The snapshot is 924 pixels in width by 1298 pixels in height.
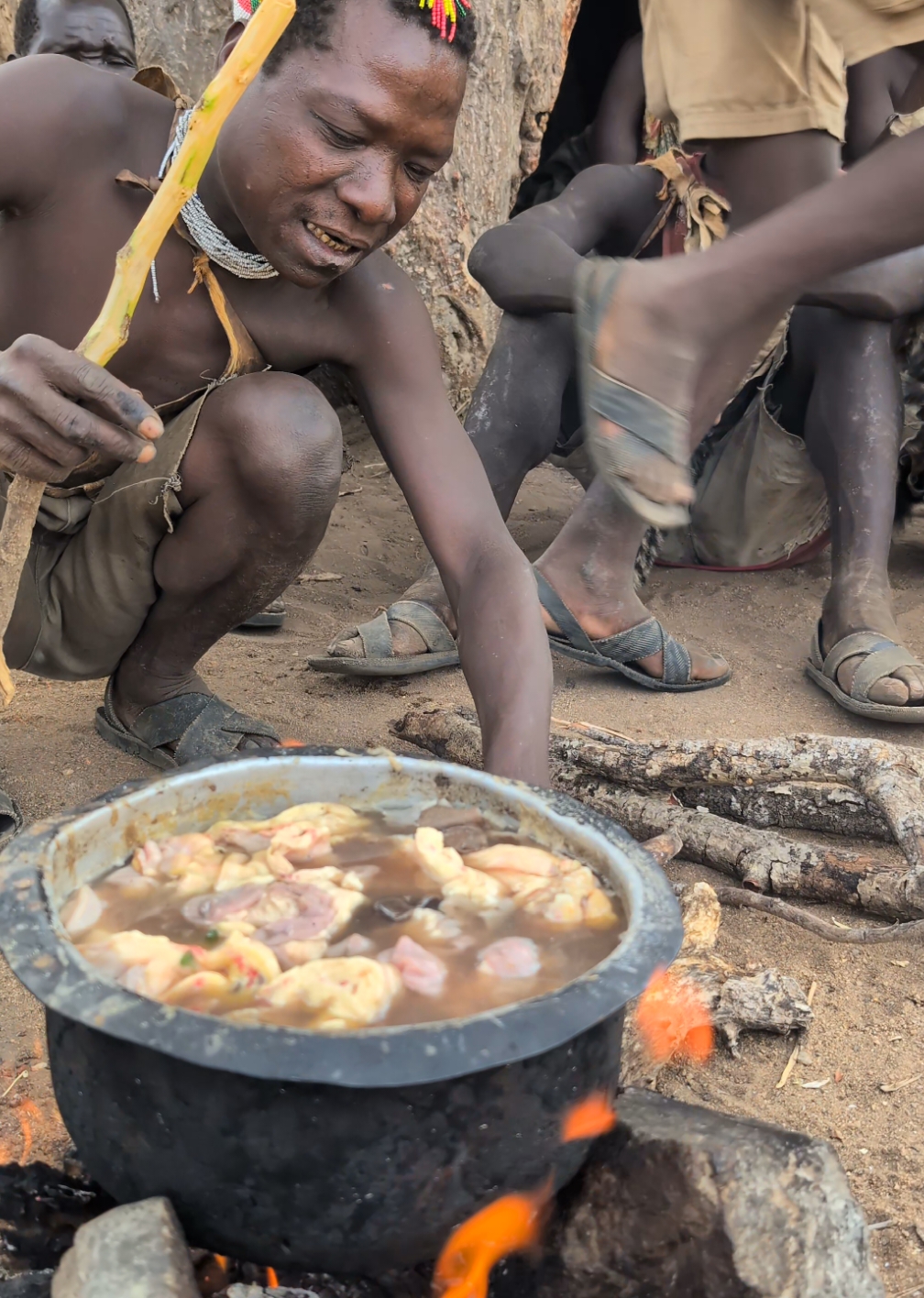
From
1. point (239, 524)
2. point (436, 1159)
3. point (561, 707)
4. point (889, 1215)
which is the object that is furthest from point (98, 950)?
point (561, 707)

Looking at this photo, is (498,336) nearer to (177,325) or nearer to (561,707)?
(561,707)

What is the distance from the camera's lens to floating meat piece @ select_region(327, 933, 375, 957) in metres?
1.17

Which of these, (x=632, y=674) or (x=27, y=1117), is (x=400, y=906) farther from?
(x=632, y=674)

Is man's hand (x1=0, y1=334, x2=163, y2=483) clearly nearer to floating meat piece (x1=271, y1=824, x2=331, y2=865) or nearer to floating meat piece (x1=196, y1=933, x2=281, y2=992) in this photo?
floating meat piece (x1=271, y1=824, x2=331, y2=865)

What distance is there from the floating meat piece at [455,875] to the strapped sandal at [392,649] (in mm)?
1604

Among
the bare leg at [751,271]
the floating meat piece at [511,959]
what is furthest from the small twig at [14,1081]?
the bare leg at [751,271]

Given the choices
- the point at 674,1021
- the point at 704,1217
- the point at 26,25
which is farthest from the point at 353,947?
the point at 26,25

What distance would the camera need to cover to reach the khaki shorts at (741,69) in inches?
103

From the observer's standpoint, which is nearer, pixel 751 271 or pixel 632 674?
pixel 751 271

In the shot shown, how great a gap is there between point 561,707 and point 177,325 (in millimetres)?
1327

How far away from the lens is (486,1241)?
116 cm

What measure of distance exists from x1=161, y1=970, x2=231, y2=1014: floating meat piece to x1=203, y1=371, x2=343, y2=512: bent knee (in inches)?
48.5

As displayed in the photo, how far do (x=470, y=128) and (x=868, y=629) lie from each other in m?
2.68

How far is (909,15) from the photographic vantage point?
209 centimetres
